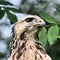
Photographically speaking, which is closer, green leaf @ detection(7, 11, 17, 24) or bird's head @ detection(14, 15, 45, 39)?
bird's head @ detection(14, 15, 45, 39)

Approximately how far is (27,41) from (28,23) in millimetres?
85

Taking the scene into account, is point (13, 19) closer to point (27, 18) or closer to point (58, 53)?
point (27, 18)

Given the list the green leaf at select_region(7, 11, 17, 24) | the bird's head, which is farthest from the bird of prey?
the green leaf at select_region(7, 11, 17, 24)

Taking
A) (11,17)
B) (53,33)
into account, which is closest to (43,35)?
A: (53,33)

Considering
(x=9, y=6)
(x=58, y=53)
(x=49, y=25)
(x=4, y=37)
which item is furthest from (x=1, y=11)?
(x=4, y=37)

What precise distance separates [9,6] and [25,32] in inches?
15.9

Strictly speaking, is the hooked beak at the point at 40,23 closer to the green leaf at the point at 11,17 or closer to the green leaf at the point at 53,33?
the green leaf at the point at 53,33

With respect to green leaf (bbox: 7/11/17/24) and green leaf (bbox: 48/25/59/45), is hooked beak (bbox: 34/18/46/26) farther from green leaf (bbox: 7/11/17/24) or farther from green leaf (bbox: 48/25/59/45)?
green leaf (bbox: 7/11/17/24)

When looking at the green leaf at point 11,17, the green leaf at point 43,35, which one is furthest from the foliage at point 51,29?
the green leaf at point 11,17

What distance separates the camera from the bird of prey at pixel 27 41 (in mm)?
1643

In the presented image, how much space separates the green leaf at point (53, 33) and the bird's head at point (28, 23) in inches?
3.9

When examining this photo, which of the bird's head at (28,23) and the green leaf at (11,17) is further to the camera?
the green leaf at (11,17)

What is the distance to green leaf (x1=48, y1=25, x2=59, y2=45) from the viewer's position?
1.74 m

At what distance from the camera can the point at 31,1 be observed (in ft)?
10.3
